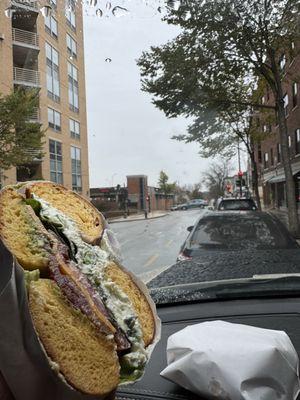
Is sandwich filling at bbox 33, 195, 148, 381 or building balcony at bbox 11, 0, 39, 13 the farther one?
building balcony at bbox 11, 0, 39, 13

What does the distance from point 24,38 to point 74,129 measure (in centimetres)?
471

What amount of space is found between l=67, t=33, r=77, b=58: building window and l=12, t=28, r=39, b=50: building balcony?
659 mm

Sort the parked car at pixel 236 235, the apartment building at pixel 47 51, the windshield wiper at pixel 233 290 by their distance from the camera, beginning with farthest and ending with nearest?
the parked car at pixel 236 235
the apartment building at pixel 47 51
the windshield wiper at pixel 233 290

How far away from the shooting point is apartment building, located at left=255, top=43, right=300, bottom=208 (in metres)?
22.0

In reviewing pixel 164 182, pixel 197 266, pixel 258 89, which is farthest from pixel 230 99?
pixel 164 182

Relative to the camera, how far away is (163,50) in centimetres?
1808

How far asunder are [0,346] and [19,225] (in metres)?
0.33

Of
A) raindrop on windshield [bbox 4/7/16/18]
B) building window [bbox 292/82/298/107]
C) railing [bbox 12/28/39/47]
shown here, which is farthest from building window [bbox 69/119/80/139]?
building window [bbox 292/82/298/107]

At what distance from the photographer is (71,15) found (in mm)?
4691

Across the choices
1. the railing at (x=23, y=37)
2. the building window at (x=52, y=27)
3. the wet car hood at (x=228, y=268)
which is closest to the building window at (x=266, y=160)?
the building window at (x=52, y=27)

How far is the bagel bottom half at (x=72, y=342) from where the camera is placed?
1.07m

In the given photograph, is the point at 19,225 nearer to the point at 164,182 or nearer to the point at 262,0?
the point at 262,0

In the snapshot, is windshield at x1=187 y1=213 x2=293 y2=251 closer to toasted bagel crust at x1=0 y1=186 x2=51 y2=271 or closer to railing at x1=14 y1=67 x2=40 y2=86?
railing at x1=14 y1=67 x2=40 y2=86

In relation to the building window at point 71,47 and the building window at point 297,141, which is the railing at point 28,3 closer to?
the building window at point 71,47
